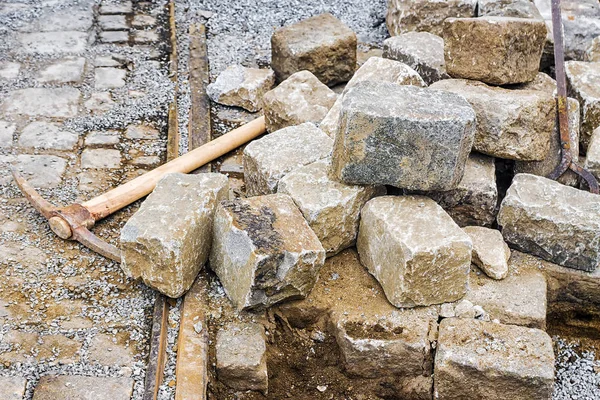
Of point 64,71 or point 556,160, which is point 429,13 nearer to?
point 556,160

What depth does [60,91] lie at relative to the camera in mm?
6406

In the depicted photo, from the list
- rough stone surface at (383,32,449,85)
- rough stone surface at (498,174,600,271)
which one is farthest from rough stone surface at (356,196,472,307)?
rough stone surface at (383,32,449,85)

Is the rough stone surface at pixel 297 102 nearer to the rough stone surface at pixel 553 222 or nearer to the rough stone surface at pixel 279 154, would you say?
the rough stone surface at pixel 279 154

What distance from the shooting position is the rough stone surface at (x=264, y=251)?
3928mm

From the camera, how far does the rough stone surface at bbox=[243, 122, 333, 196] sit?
4.71 metres

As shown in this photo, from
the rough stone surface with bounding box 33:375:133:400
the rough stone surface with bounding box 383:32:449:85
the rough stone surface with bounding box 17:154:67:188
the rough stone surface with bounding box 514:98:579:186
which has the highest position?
the rough stone surface with bounding box 383:32:449:85

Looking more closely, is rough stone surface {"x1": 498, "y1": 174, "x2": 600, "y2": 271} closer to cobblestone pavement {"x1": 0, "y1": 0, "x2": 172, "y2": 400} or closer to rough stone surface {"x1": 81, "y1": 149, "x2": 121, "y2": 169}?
cobblestone pavement {"x1": 0, "y1": 0, "x2": 172, "y2": 400}

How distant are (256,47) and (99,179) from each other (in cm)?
261

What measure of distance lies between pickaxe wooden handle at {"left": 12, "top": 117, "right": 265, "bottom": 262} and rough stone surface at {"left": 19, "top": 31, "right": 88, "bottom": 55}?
2044 mm

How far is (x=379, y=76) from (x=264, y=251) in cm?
199

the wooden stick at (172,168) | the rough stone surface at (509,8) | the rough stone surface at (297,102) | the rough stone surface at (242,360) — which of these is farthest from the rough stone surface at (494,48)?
the rough stone surface at (242,360)

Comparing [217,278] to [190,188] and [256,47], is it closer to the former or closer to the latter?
[190,188]

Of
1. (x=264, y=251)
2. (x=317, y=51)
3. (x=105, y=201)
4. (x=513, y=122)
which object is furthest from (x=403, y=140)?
(x=317, y=51)

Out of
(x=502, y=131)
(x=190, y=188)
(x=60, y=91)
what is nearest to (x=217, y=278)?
(x=190, y=188)
